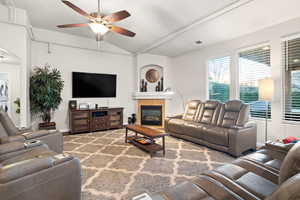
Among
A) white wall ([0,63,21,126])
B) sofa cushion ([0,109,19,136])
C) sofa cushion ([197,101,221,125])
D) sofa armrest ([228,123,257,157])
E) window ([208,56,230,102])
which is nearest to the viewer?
sofa cushion ([0,109,19,136])

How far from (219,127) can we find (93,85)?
13.4 feet

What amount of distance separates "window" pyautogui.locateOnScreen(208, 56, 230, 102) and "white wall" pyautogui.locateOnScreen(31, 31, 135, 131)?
2.91 meters

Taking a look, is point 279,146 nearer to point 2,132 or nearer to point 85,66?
point 2,132

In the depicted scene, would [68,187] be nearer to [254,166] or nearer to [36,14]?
[254,166]

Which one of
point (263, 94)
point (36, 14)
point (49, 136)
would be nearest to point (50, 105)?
point (49, 136)

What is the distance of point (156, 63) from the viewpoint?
6020mm

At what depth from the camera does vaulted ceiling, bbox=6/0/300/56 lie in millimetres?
2903

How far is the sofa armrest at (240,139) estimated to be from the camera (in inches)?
111

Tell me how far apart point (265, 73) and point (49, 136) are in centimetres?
461

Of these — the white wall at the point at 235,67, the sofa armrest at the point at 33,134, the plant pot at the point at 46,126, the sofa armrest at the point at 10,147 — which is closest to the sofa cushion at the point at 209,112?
the white wall at the point at 235,67

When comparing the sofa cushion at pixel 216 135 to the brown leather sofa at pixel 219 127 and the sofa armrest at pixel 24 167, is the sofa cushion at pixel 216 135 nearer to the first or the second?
the brown leather sofa at pixel 219 127

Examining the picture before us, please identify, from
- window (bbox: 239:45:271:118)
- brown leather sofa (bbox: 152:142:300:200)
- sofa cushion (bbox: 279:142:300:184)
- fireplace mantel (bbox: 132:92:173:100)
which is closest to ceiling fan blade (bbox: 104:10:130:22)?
brown leather sofa (bbox: 152:142:300:200)

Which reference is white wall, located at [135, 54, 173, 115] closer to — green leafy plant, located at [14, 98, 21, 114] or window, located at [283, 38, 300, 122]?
window, located at [283, 38, 300, 122]

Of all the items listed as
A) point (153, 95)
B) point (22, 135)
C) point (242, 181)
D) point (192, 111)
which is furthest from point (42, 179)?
point (153, 95)
